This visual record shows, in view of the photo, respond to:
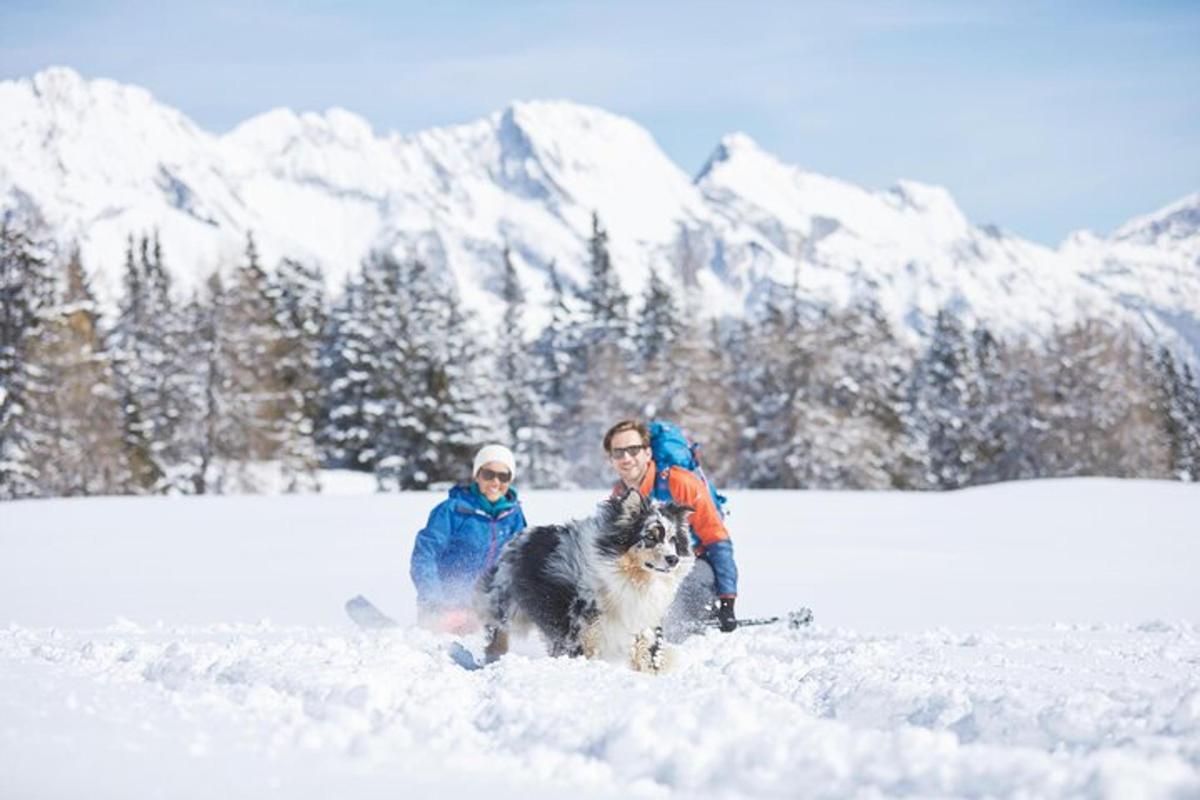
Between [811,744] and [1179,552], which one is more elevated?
[811,744]

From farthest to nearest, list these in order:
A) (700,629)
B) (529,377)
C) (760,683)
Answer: (529,377) < (700,629) < (760,683)

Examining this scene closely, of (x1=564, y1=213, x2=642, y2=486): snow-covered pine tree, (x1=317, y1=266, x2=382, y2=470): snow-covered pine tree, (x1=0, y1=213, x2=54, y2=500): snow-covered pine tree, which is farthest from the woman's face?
(x1=317, y1=266, x2=382, y2=470): snow-covered pine tree

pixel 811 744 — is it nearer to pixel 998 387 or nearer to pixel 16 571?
pixel 16 571

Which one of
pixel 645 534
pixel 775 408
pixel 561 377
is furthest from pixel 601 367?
pixel 645 534

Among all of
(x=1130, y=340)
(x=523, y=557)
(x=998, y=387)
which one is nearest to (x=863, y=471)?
(x=998, y=387)

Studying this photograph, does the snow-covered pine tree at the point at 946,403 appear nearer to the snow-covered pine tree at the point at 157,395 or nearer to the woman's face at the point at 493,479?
the snow-covered pine tree at the point at 157,395

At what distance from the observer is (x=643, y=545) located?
5.67 m

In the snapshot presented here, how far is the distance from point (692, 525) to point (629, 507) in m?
1.43

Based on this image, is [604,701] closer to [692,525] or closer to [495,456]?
[692,525]

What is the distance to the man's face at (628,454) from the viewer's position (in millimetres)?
6715

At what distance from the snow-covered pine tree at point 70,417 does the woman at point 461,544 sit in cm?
2525

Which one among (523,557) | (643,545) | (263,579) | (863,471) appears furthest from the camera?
(863,471)

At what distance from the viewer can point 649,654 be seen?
18.8 ft

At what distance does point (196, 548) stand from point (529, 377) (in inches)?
1116
